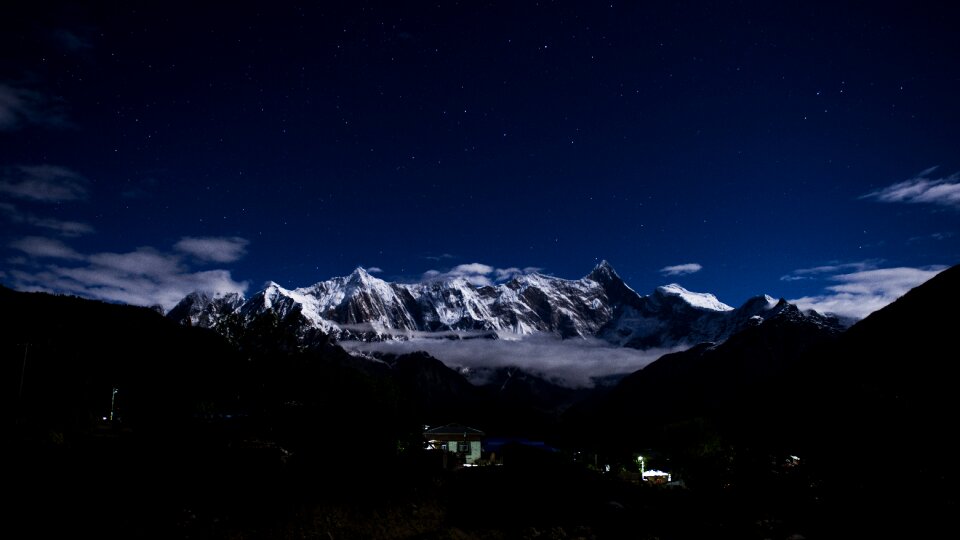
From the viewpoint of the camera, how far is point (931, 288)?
108m

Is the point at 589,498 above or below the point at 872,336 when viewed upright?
below

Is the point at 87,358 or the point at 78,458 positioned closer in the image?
the point at 78,458

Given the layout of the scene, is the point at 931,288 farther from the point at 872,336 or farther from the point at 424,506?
the point at 424,506

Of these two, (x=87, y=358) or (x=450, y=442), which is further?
(x=450, y=442)

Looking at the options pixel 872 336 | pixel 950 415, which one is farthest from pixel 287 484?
pixel 872 336

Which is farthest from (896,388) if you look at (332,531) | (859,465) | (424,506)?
(332,531)

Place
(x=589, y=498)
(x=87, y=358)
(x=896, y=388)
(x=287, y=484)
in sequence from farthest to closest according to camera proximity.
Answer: (x=87, y=358)
(x=589, y=498)
(x=896, y=388)
(x=287, y=484)

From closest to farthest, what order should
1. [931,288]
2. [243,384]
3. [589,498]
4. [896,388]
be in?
1. [896,388]
2. [589,498]
3. [243,384]
4. [931,288]

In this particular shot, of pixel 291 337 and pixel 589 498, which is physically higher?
pixel 291 337

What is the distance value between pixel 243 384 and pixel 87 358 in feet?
68.1

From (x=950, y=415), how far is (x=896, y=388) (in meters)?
3.16

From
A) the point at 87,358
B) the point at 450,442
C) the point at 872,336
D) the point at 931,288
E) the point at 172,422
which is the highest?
the point at 931,288

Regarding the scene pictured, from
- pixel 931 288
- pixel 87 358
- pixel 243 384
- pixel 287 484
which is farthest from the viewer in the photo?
pixel 931 288

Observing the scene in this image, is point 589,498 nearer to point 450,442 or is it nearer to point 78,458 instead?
point 78,458
